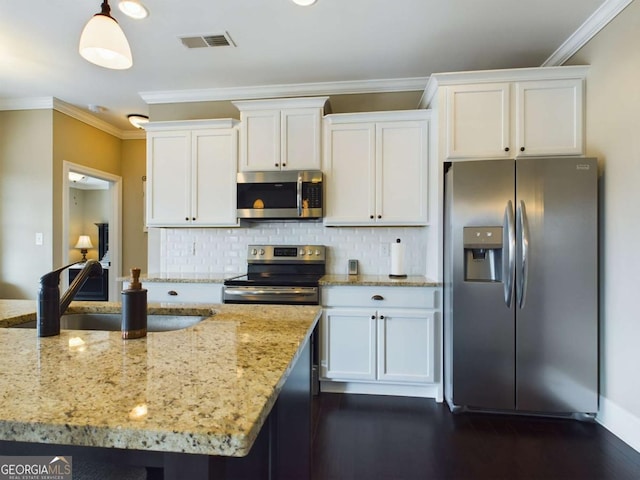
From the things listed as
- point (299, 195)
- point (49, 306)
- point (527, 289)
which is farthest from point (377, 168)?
point (49, 306)

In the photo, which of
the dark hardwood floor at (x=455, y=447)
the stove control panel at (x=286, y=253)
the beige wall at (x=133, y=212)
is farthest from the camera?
the beige wall at (x=133, y=212)

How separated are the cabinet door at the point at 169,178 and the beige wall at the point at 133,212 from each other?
155 cm

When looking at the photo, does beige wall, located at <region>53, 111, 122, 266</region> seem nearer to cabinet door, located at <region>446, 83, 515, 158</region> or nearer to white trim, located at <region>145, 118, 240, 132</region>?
white trim, located at <region>145, 118, 240, 132</region>

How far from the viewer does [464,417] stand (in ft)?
7.75

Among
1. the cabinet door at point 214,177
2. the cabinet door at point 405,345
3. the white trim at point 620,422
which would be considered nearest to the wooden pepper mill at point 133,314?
the cabinet door at point 405,345

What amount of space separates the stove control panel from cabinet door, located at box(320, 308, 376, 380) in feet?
2.26

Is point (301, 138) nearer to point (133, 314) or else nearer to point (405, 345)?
point (405, 345)

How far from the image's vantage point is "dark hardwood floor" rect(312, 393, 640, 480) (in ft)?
5.91

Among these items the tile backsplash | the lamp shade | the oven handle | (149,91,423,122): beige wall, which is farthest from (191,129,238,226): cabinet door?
the lamp shade

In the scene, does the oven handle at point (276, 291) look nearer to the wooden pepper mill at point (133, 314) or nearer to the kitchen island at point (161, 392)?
the kitchen island at point (161, 392)

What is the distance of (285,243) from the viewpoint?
11.0 ft

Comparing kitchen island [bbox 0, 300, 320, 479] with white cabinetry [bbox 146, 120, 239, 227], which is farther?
white cabinetry [bbox 146, 120, 239, 227]

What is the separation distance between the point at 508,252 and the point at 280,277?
1736mm

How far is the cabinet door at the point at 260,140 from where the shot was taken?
3.03m
